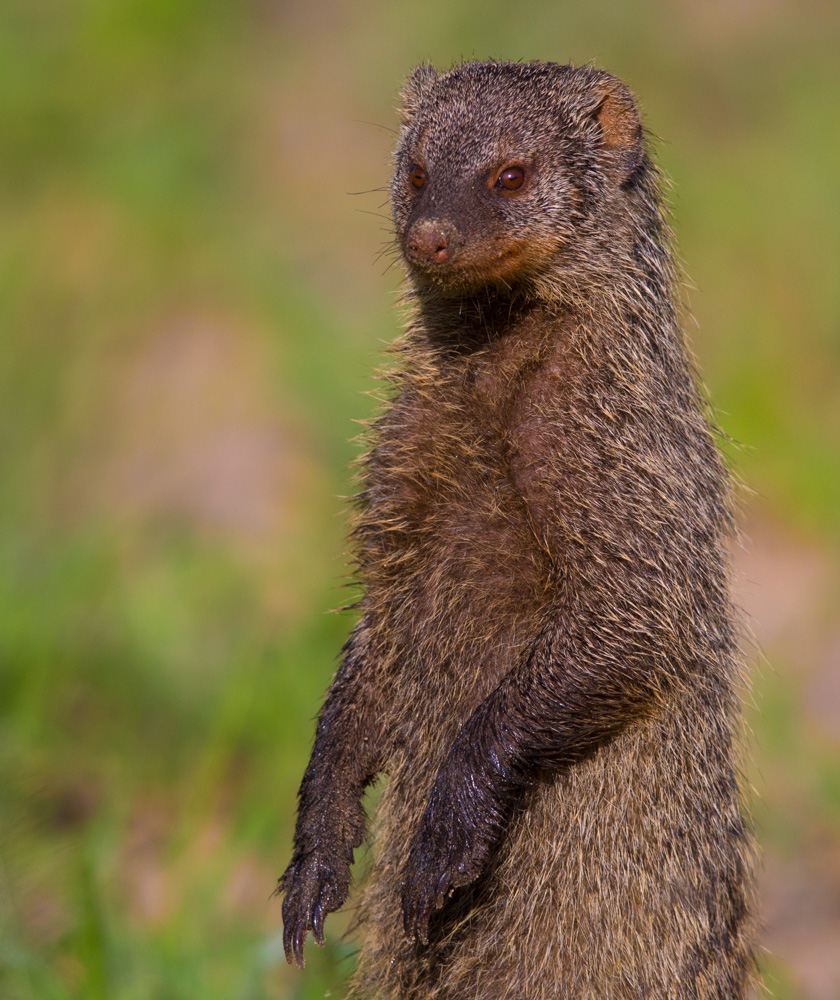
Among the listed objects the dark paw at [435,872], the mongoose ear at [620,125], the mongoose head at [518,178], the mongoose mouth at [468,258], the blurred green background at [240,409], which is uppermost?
the mongoose ear at [620,125]

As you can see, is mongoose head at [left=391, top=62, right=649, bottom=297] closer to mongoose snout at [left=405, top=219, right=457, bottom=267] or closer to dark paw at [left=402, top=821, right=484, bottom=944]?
mongoose snout at [left=405, top=219, right=457, bottom=267]

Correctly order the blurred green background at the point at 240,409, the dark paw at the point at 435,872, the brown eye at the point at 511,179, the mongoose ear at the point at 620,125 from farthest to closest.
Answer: the blurred green background at the point at 240,409, the mongoose ear at the point at 620,125, the brown eye at the point at 511,179, the dark paw at the point at 435,872

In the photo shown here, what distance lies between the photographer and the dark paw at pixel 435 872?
3.48 meters

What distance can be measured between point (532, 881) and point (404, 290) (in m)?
1.71

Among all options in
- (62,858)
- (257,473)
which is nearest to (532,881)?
(62,858)

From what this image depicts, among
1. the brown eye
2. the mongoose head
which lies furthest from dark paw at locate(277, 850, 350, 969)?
the brown eye

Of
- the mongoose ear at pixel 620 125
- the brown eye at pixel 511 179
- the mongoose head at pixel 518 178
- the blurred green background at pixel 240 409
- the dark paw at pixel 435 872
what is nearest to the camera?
the dark paw at pixel 435 872

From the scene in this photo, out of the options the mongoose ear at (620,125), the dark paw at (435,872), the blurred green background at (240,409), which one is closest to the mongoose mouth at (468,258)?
the mongoose ear at (620,125)

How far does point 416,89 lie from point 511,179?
2.25 feet

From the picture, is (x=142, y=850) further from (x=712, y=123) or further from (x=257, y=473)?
(x=712, y=123)

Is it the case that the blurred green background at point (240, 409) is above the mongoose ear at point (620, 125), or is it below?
below

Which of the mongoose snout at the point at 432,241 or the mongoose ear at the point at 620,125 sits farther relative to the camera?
the mongoose ear at the point at 620,125

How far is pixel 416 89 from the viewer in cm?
425

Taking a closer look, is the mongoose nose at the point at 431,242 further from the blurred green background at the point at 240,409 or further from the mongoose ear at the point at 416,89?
the blurred green background at the point at 240,409
